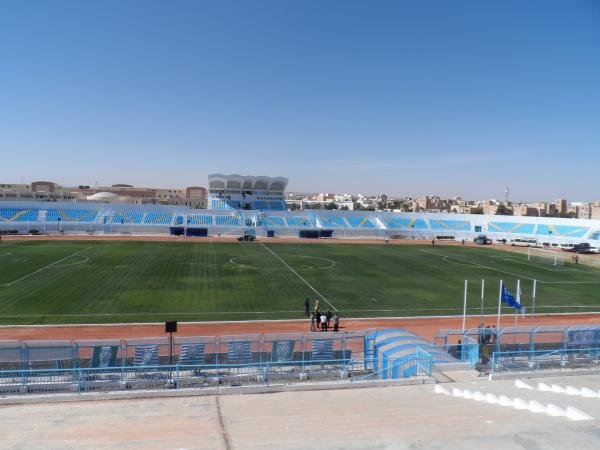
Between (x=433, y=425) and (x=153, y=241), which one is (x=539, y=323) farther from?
(x=153, y=241)

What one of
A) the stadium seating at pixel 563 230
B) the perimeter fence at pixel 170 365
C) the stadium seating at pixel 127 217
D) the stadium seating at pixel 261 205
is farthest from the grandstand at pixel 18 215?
the stadium seating at pixel 563 230

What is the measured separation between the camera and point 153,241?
196 feet

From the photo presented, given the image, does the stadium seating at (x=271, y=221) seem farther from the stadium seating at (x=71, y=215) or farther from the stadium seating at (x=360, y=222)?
the stadium seating at (x=71, y=215)

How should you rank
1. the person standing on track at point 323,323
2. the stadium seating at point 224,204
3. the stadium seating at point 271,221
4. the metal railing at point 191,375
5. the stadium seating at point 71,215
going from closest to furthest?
1. the metal railing at point 191,375
2. the person standing on track at point 323,323
3. the stadium seating at point 71,215
4. the stadium seating at point 271,221
5. the stadium seating at point 224,204

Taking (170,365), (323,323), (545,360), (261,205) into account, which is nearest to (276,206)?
(261,205)

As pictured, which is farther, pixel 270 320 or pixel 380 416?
pixel 270 320

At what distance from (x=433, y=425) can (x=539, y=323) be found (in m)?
18.7

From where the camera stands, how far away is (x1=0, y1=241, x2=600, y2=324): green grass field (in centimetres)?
2616

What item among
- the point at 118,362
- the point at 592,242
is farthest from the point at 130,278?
the point at 592,242

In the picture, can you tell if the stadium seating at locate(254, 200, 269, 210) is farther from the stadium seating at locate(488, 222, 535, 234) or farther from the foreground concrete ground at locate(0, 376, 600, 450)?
the foreground concrete ground at locate(0, 376, 600, 450)

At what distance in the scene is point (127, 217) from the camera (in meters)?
72.1

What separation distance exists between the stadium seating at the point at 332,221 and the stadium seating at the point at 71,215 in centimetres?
3844

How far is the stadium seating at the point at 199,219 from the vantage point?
2867 inches

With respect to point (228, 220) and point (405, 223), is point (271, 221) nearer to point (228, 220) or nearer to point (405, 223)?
point (228, 220)
